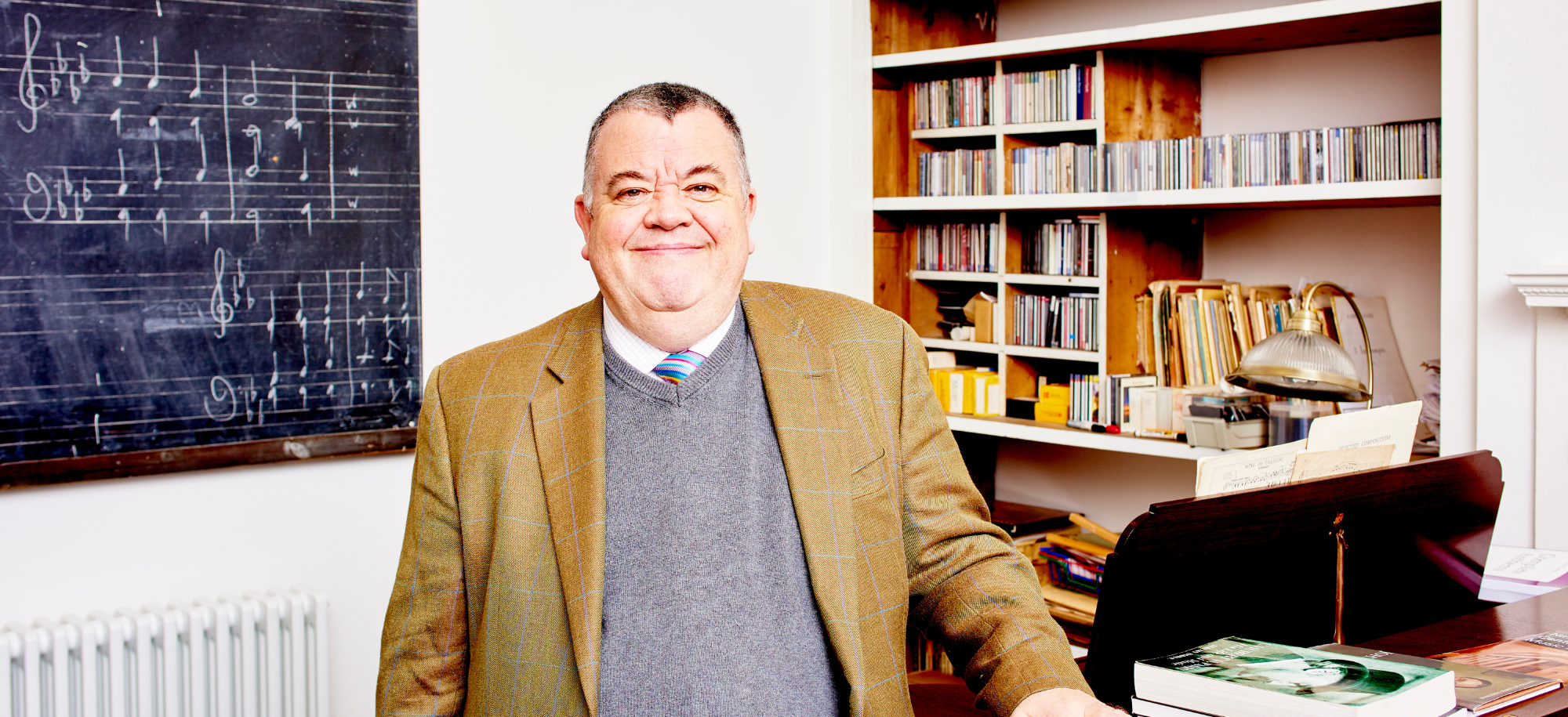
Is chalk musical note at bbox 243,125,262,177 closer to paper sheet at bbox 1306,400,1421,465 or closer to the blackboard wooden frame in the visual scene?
the blackboard wooden frame

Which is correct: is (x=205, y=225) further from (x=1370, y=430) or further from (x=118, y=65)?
(x=1370, y=430)

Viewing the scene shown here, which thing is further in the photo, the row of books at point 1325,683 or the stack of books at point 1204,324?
the stack of books at point 1204,324

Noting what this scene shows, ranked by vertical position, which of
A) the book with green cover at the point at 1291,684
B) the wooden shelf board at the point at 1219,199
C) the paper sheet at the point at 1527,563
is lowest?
the paper sheet at the point at 1527,563

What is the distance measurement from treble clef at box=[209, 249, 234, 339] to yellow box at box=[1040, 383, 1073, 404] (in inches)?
81.8

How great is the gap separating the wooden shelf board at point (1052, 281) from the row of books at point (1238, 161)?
231 millimetres

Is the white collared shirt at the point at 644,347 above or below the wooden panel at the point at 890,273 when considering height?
below

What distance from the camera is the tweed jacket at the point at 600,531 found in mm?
1443

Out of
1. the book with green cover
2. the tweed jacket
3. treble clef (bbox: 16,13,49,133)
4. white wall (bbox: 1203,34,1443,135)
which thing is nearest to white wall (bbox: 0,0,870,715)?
treble clef (bbox: 16,13,49,133)

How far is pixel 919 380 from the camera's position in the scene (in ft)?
5.33

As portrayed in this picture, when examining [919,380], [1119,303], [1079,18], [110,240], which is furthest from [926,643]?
[110,240]

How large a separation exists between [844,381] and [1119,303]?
178 centimetres

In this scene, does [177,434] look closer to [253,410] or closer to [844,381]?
[253,410]

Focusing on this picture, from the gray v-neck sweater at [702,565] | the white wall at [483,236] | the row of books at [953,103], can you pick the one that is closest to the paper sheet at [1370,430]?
the gray v-neck sweater at [702,565]

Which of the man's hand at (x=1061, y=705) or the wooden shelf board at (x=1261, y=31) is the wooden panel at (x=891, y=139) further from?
the man's hand at (x=1061, y=705)
